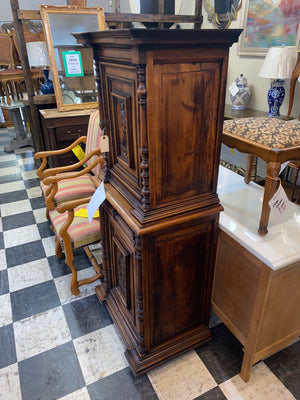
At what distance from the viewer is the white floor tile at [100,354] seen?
1.41m

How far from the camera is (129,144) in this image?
111 centimetres

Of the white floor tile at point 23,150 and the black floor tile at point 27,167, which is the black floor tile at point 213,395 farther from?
the white floor tile at point 23,150

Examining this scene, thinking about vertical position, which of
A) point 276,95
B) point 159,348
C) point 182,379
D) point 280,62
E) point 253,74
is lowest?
point 182,379

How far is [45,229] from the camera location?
2.51 metres

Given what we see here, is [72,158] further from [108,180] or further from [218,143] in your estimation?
[218,143]

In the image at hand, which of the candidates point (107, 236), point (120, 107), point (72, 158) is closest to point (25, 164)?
point (72, 158)

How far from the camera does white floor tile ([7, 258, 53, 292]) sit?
1941mm

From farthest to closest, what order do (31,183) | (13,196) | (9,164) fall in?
(9,164), (31,183), (13,196)

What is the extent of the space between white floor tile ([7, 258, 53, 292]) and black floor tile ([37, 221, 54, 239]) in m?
0.33

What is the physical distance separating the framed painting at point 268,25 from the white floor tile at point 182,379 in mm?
2723

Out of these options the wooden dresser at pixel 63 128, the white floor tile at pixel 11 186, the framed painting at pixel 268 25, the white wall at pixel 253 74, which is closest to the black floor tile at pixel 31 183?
the white floor tile at pixel 11 186

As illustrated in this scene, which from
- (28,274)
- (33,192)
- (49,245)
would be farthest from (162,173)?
(33,192)

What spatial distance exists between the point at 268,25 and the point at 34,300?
313 centimetres

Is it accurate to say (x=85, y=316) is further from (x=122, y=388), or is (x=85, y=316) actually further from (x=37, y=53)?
(x=37, y=53)
